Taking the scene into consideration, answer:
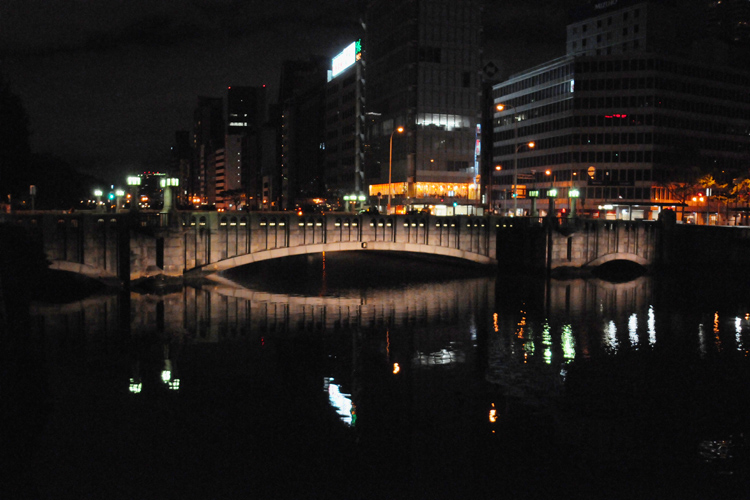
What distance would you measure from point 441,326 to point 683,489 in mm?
29898

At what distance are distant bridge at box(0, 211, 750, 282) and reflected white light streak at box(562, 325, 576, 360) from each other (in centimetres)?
2895

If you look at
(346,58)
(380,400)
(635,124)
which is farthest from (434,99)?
(380,400)

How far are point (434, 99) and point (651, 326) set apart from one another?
314 feet

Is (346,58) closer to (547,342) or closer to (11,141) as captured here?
(11,141)

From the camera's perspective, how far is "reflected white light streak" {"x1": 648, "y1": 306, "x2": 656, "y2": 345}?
4842 cm

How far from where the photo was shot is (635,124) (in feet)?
462

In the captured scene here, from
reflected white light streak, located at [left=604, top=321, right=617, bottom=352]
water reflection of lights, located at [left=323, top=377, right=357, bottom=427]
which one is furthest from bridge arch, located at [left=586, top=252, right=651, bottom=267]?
water reflection of lights, located at [left=323, top=377, right=357, bottom=427]

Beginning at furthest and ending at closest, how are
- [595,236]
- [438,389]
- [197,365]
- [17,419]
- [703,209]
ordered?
[703,209] < [595,236] < [197,365] < [438,389] < [17,419]

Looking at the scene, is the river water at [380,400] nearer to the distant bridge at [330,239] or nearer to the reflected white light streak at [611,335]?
the reflected white light streak at [611,335]

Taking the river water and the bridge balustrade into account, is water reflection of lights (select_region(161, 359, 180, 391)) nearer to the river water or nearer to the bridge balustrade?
the river water

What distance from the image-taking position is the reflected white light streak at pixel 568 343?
4269cm

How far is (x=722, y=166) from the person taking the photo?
145375 millimetres

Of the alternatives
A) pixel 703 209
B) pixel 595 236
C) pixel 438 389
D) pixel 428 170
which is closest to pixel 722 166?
pixel 703 209

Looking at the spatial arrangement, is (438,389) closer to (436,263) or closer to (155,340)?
(155,340)
